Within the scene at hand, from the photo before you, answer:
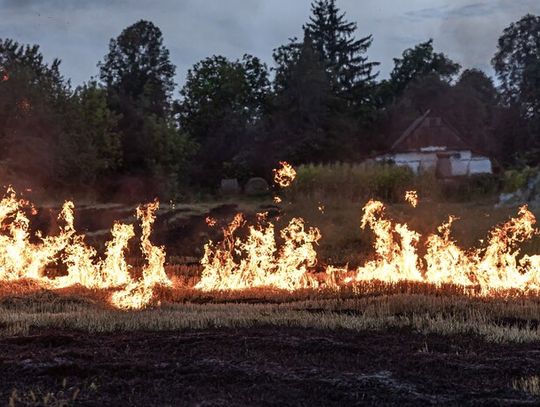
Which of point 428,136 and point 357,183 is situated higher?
point 428,136

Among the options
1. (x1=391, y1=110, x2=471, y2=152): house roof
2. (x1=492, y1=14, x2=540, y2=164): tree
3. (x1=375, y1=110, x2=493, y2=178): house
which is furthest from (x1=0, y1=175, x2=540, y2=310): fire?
(x1=492, y1=14, x2=540, y2=164): tree

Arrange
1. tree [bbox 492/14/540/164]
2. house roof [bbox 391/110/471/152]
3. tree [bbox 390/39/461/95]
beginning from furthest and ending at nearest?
tree [bbox 390/39/461/95] < tree [bbox 492/14/540/164] < house roof [bbox 391/110/471/152]

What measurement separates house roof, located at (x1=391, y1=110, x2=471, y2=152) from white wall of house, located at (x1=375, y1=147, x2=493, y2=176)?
0.40 metres

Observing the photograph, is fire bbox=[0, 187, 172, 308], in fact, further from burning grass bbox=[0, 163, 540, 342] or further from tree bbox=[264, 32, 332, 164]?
tree bbox=[264, 32, 332, 164]

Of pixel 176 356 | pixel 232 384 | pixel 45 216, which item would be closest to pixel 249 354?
pixel 176 356

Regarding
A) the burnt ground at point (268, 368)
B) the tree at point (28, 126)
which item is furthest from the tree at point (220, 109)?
the burnt ground at point (268, 368)

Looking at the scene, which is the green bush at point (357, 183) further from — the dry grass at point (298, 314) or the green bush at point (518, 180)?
the dry grass at point (298, 314)

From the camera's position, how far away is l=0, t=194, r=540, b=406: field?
6.32m

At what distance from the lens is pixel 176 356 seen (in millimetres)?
7711

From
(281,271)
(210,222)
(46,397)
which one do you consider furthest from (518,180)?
(46,397)

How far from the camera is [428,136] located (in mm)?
53312

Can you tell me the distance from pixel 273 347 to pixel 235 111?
49.0 m

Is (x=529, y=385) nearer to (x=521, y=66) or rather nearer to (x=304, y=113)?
(x=304, y=113)

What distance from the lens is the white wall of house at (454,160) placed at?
50.4 m
